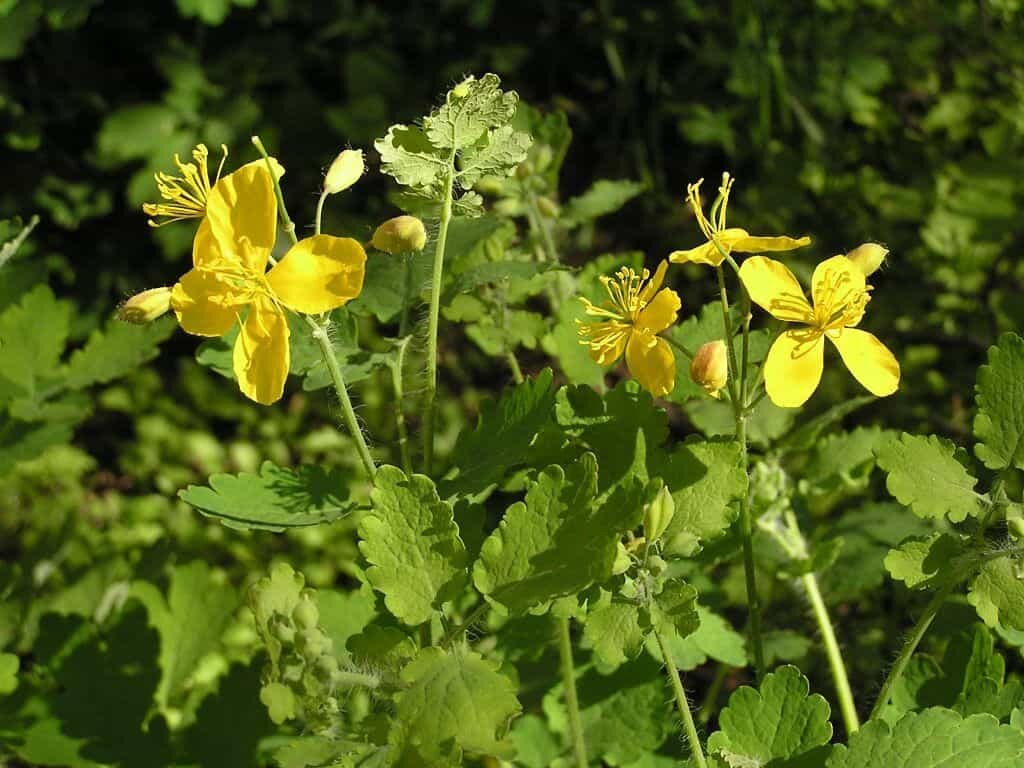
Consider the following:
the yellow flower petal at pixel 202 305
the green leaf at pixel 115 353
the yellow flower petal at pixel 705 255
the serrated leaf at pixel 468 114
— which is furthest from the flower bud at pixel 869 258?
the green leaf at pixel 115 353

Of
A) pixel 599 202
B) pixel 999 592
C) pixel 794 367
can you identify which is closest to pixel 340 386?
pixel 794 367

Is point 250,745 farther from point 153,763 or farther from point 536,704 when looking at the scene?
point 536,704

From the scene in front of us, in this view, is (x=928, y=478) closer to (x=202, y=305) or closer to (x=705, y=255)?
(x=705, y=255)

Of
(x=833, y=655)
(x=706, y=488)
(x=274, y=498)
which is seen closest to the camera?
(x=706, y=488)

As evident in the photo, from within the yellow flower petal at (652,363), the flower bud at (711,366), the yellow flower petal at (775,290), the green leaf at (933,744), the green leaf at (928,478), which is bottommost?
the green leaf at (933,744)

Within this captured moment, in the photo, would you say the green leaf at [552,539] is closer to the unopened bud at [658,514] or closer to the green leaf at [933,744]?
the unopened bud at [658,514]

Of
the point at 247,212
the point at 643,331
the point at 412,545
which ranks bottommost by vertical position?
the point at 412,545

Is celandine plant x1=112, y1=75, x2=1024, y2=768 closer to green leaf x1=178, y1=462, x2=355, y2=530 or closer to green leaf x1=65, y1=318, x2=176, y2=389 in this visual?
green leaf x1=178, y1=462, x2=355, y2=530
